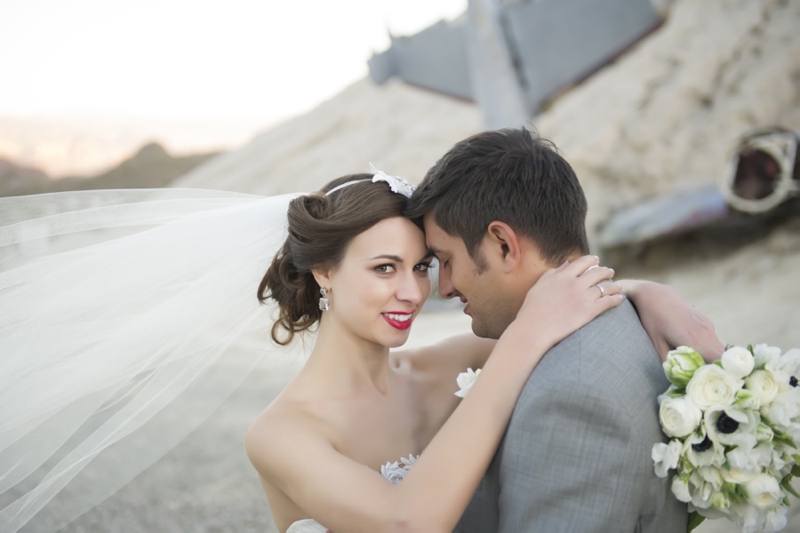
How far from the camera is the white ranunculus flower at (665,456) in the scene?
1825mm

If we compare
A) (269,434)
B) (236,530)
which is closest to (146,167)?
(236,530)

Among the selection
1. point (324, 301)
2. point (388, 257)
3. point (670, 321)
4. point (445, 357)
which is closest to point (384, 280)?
point (388, 257)

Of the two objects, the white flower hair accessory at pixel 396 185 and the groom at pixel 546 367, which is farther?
the white flower hair accessory at pixel 396 185

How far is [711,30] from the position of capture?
44.2 ft

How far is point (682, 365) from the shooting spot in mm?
1929

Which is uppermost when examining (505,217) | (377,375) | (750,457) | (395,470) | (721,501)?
(505,217)

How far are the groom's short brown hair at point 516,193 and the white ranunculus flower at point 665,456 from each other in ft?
2.64

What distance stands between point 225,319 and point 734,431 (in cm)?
243

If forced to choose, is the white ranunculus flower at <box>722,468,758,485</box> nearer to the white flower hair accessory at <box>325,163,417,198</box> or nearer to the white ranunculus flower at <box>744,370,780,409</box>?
the white ranunculus flower at <box>744,370,780,409</box>

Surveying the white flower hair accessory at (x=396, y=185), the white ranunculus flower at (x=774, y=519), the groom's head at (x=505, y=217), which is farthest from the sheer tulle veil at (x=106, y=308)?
the white ranunculus flower at (x=774, y=519)

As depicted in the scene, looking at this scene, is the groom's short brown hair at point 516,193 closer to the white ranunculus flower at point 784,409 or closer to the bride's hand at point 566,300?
the bride's hand at point 566,300

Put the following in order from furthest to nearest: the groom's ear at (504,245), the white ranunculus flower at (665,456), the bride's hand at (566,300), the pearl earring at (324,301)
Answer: the pearl earring at (324,301) < the groom's ear at (504,245) < the bride's hand at (566,300) < the white ranunculus flower at (665,456)

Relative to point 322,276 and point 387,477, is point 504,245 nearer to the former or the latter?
point 322,276

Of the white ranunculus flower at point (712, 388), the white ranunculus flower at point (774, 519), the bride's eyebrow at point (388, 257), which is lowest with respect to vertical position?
the white ranunculus flower at point (774, 519)
